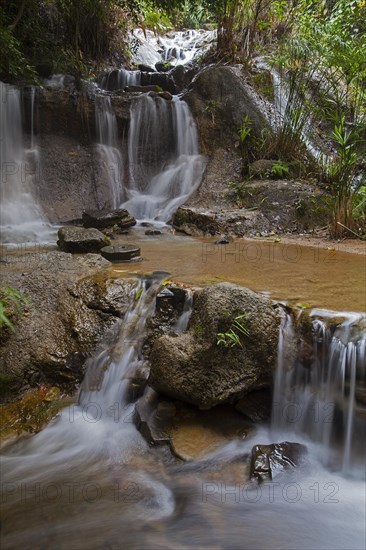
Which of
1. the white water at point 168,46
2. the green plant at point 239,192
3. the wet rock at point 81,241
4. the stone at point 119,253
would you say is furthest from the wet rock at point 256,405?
the white water at point 168,46

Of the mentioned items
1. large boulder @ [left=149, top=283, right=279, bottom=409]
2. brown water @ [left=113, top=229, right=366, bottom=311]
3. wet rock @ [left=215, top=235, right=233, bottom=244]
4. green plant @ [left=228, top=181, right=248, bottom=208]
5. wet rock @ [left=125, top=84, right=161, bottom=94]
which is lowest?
large boulder @ [left=149, top=283, right=279, bottom=409]

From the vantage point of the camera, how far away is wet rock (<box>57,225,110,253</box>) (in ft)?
17.4

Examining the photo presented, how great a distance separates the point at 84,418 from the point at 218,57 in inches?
398

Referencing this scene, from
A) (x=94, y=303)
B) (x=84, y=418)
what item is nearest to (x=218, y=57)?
(x=94, y=303)

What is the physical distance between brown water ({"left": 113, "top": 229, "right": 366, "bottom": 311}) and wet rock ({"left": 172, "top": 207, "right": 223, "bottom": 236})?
587mm

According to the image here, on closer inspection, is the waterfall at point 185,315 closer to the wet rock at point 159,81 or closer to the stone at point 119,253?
the stone at point 119,253

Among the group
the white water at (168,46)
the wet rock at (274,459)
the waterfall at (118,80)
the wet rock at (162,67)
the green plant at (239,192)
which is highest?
the white water at (168,46)

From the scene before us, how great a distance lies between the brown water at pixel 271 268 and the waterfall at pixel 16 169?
2.58 metres

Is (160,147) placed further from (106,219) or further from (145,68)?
(145,68)

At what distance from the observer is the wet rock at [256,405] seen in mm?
3189

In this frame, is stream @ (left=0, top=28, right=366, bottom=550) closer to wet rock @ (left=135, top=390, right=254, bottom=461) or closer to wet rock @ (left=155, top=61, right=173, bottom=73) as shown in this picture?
wet rock @ (left=135, top=390, right=254, bottom=461)

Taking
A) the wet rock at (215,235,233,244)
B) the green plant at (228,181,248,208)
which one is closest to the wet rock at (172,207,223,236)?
the wet rock at (215,235,233,244)

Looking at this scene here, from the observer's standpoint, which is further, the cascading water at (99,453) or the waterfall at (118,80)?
the waterfall at (118,80)

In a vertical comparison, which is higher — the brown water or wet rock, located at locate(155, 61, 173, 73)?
wet rock, located at locate(155, 61, 173, 73)
